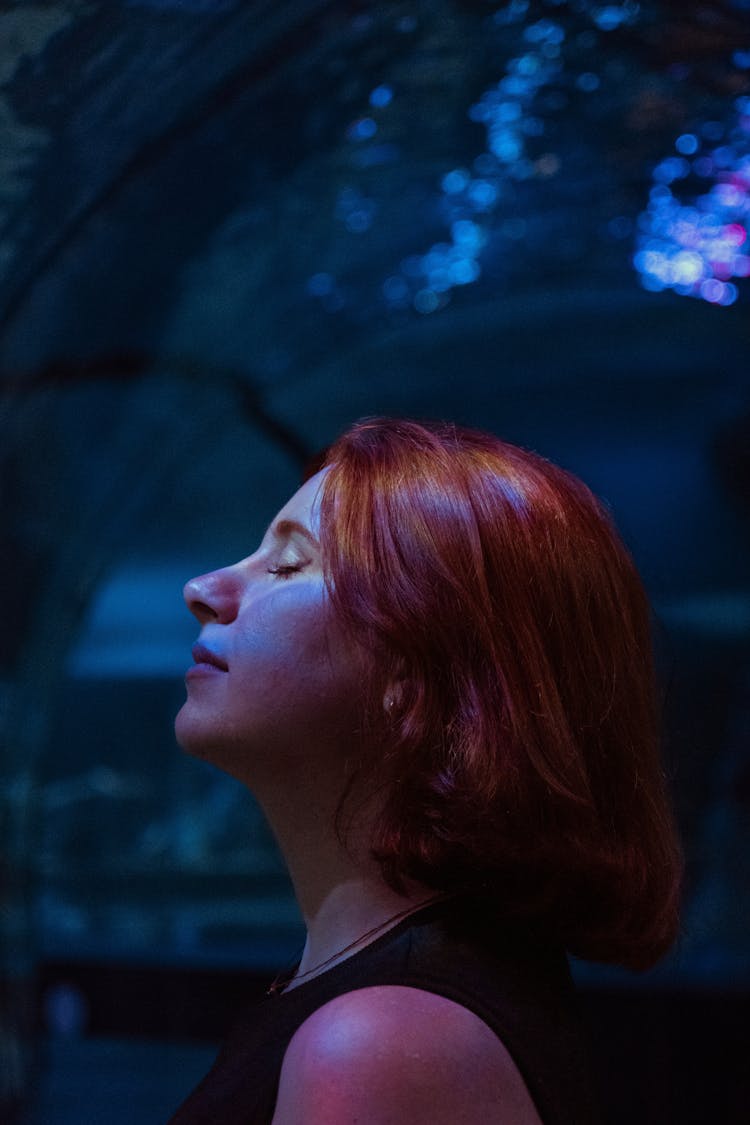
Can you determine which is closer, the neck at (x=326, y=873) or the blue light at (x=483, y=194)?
the neck at (x=326, y=873)

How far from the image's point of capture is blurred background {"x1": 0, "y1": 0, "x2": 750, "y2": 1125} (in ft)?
7.20

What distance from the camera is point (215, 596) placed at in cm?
117

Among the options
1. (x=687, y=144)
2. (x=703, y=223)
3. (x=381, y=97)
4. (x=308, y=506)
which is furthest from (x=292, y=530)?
(x=703, y=223)

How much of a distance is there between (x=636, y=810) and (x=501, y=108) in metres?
2.11

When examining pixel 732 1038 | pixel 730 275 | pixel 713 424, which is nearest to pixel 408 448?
pixel 730 275

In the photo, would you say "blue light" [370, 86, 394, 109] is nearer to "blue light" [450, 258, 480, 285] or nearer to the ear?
"blue light" [450, 258, 480, 285]

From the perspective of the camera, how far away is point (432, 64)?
2.46 m

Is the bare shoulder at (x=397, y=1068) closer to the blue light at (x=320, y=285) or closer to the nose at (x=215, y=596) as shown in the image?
the nose at (x=215, y=596)

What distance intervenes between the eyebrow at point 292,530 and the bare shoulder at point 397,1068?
45 cm

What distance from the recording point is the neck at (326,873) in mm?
1064

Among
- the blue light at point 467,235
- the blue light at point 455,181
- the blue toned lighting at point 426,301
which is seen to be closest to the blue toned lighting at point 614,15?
the blue light at point 455,181

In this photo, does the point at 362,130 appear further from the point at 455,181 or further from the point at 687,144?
the point at 687,144

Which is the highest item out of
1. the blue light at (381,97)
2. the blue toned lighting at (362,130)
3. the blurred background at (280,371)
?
the blue light at (381,97)

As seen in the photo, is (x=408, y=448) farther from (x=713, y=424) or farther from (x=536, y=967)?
(x=713, y=424)
